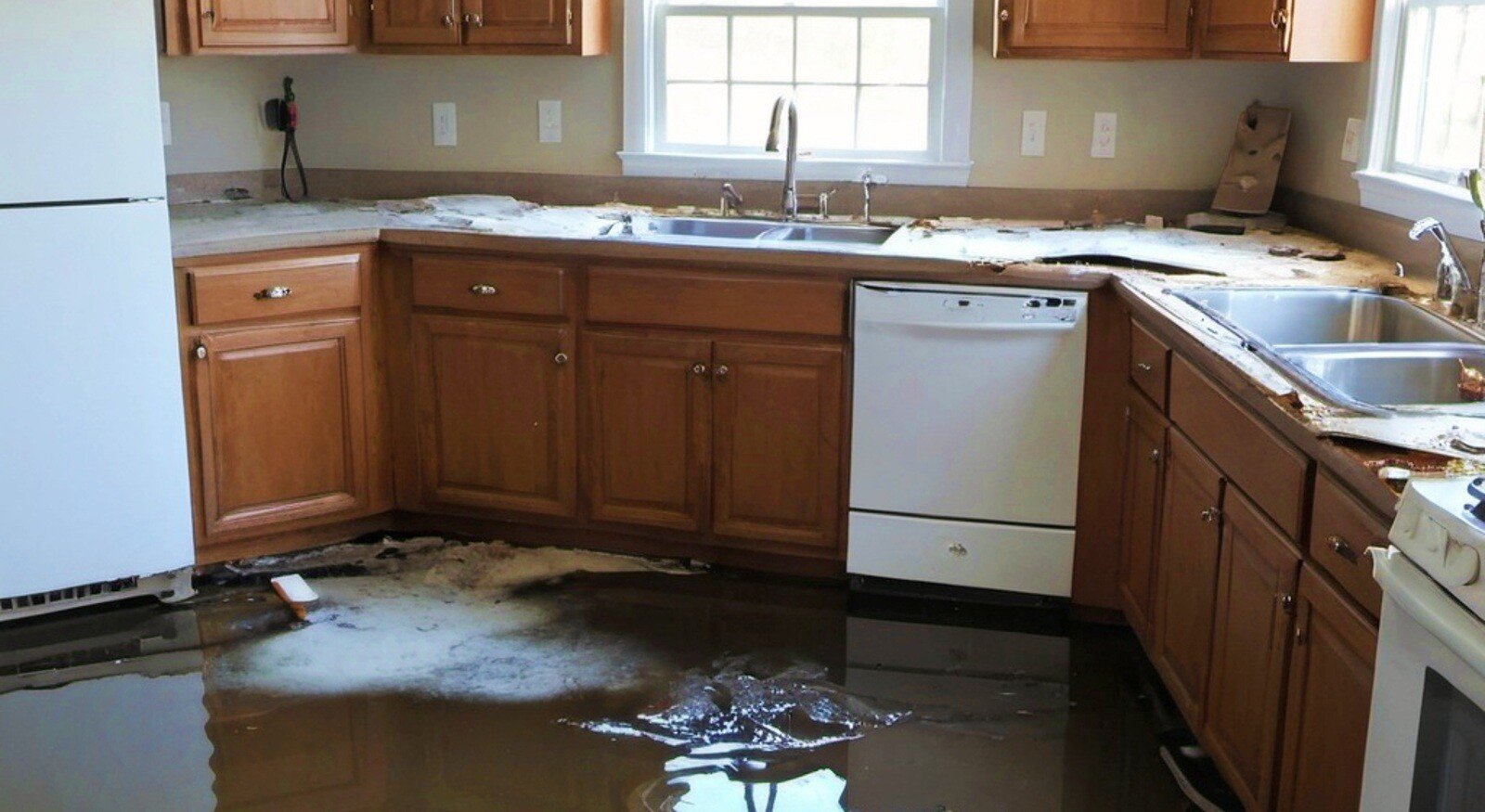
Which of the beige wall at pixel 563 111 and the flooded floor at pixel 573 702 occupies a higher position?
the beige wall at pixel 563 111

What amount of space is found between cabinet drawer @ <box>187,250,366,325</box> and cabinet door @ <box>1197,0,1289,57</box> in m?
2.17

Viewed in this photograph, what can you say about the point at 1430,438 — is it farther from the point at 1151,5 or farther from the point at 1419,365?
the point at 1151,5

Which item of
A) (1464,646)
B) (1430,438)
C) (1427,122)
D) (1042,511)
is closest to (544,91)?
(1042,511)

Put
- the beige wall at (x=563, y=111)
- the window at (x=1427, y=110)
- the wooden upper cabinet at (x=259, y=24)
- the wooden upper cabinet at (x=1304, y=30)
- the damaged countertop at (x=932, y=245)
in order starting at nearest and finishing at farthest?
1. the window at (x=1427, y=110)
2. the damaged countertop at (x=932, y=245)
3. the wooden upper cabinet at (x=1304, y=30)
4. the wooden upper cabinet at (x=259, y=24)
5. the beige wall at (x=563, y=111)

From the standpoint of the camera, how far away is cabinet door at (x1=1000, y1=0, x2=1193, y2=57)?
3.66m

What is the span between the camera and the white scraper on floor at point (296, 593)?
357 cm

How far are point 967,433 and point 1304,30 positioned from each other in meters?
1.20

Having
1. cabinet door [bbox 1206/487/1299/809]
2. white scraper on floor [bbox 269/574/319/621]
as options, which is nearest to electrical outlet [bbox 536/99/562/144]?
white scraper on floor [bbox 269/574/319/621]

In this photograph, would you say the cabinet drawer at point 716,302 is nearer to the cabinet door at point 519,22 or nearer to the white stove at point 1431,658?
the cabinet door at point 519,22

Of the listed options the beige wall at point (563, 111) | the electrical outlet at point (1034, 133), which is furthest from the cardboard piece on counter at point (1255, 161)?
the electrical outlet at point (1034, 133)

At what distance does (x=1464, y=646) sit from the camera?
1.56m

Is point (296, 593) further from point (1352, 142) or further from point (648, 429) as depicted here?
point (1352, 142)

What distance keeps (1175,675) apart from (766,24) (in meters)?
2.19

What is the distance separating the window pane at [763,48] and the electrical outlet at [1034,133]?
664 millimetres
